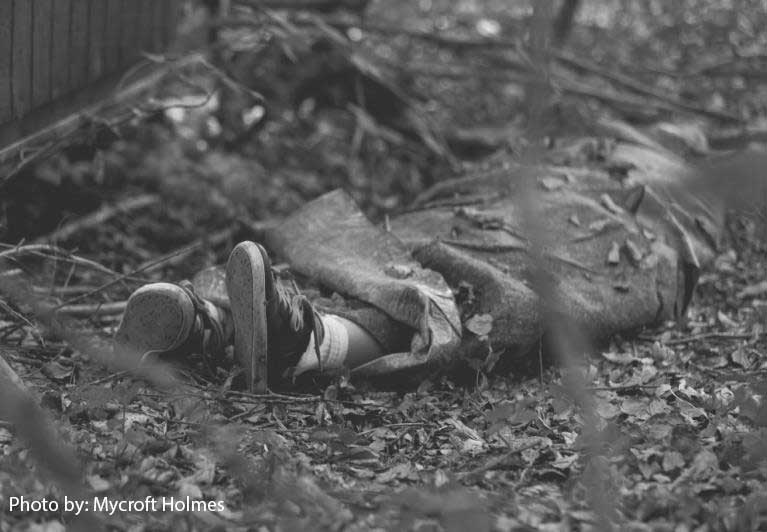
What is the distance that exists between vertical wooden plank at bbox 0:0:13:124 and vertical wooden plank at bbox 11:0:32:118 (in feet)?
0.10

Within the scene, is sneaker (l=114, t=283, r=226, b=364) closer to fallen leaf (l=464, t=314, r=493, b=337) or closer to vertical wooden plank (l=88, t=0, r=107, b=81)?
fallen leaf (l=464, t=314, r=493, b=337)

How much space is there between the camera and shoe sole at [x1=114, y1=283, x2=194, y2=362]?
268 centimetres

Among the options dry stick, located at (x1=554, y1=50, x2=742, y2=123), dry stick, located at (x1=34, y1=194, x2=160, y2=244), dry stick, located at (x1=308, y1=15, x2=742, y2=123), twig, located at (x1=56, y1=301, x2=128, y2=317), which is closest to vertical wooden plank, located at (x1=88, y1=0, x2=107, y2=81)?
dry stick, located at (x1=34, y1=194, x2=160, y2=244)

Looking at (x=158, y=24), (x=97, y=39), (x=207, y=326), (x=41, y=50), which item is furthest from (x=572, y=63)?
(x=207, y=326)

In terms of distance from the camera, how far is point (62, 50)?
384 cm

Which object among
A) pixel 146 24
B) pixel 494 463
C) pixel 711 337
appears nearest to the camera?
pixel 494 463

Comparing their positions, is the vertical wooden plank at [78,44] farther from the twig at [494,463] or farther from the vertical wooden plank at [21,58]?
the twig at [494,463]

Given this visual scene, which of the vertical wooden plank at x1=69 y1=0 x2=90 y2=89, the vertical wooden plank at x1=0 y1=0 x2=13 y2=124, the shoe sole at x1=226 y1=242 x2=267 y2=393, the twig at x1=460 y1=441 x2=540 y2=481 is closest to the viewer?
the twig at x1=460 y1=441 x2=540 y2=481

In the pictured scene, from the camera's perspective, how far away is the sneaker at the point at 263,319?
2.60 metres

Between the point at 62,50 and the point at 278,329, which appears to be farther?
the point at 62,50

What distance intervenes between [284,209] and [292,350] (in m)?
2.50

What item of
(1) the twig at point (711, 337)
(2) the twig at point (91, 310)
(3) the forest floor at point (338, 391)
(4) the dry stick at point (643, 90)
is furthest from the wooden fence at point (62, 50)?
(1) the twig at point (711, 337)

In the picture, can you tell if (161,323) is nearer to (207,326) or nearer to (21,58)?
(207,326)

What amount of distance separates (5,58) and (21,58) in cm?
15
